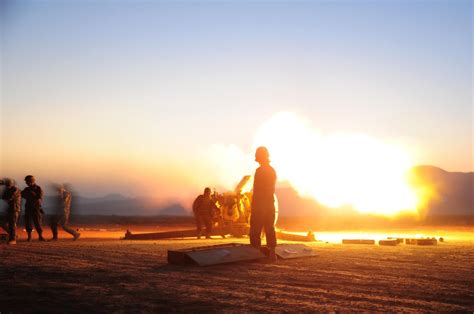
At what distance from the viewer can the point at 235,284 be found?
10.2m

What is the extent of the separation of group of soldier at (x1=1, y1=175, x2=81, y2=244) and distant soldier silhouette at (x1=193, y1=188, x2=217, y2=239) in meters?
5.80

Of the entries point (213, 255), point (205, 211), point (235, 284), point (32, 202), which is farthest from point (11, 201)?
point (235, 284)

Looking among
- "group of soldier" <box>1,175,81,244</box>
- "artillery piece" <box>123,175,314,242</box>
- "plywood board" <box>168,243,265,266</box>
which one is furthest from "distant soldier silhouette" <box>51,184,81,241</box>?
"plywood board" <box>168,243,265,266</box>

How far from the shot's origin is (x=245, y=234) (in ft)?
86.7

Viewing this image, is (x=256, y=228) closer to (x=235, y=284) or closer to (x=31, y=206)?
(x=235, y=284)

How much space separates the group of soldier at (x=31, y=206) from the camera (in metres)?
21.6

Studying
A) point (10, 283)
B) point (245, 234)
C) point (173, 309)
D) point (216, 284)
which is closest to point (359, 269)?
point (216, 284)

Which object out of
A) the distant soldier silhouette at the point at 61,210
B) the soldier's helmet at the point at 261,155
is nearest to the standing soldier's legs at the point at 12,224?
the distant soldier silhouette at the point at 61,210

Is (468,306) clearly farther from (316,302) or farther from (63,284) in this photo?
(63,284)

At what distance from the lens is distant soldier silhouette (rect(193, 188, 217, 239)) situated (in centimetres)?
2644

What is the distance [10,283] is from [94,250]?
6.83 metres

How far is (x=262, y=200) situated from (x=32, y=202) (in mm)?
11482

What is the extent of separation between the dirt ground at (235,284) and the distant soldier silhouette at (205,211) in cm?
1125

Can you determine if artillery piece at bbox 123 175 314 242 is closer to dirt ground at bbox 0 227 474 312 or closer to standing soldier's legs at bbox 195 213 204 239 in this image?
standing soldier's legs at bbox 195 213 204 239
